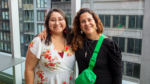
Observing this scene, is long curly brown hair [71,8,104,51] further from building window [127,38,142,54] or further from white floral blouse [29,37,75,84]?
building window [127,38,142,54]

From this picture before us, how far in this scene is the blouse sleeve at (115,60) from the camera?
121 cm

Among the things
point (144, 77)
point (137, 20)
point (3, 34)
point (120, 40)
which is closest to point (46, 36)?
point (120, 40)

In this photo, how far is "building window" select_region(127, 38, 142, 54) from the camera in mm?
1753

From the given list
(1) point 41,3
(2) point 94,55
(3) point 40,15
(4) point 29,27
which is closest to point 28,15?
(4) point 29,27

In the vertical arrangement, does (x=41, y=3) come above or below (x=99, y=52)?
above

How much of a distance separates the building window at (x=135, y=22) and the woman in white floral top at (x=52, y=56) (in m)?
0.89

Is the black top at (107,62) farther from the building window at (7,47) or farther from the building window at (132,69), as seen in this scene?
the building window at (7,47)

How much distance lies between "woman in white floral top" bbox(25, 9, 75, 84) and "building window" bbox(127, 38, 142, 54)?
2.85ft

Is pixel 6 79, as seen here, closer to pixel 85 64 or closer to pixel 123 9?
pixel 85 64

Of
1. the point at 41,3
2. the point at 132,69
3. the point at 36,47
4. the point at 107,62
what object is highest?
the point at 41,3

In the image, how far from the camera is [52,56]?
1.36m

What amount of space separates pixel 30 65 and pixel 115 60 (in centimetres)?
87

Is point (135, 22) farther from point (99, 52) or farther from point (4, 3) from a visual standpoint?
point (4, 3)

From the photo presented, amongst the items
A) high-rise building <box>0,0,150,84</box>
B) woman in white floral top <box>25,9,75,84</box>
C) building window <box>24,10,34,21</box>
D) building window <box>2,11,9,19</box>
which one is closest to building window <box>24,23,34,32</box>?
building window <box>24,10,34,21</box>
